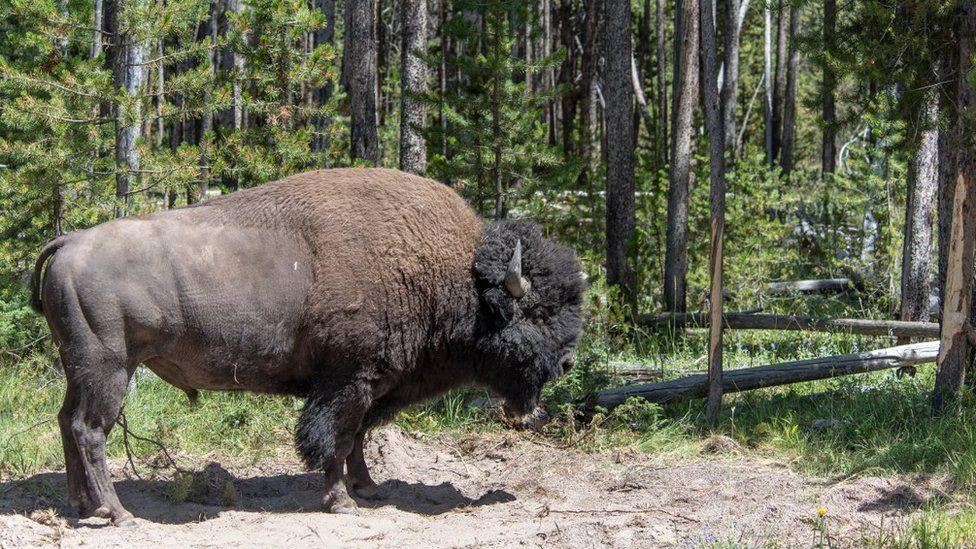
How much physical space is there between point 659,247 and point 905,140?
6.58 meters

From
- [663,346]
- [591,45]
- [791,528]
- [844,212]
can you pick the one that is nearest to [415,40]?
[663,346]

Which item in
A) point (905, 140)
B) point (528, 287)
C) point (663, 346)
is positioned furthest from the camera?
point (663, 346)

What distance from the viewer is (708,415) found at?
7.70 m

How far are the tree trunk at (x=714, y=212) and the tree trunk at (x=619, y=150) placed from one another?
3.23 metres

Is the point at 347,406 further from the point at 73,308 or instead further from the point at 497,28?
the point at 497,28

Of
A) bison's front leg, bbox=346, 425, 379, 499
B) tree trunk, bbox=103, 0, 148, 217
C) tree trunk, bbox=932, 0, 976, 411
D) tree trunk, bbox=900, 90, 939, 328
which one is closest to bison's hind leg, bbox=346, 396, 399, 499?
bison's front leg, bbox=346, 425, 379, 499

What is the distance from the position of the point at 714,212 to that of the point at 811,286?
696 centimetres

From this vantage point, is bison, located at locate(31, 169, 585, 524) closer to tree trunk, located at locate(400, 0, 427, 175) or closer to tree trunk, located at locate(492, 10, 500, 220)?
tree trunk, located at locate(492, 10, 500, 220)

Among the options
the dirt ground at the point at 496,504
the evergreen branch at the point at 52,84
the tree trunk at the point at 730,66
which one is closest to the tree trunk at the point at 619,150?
the dirt ground at the point at 496,504

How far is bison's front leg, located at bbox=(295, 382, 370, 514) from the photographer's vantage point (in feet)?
19.8

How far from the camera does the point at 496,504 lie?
20.9 feet

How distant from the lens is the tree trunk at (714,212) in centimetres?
751

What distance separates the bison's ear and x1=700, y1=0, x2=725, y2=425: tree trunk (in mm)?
2002

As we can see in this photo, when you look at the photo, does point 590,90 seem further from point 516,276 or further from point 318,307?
point 318,307
